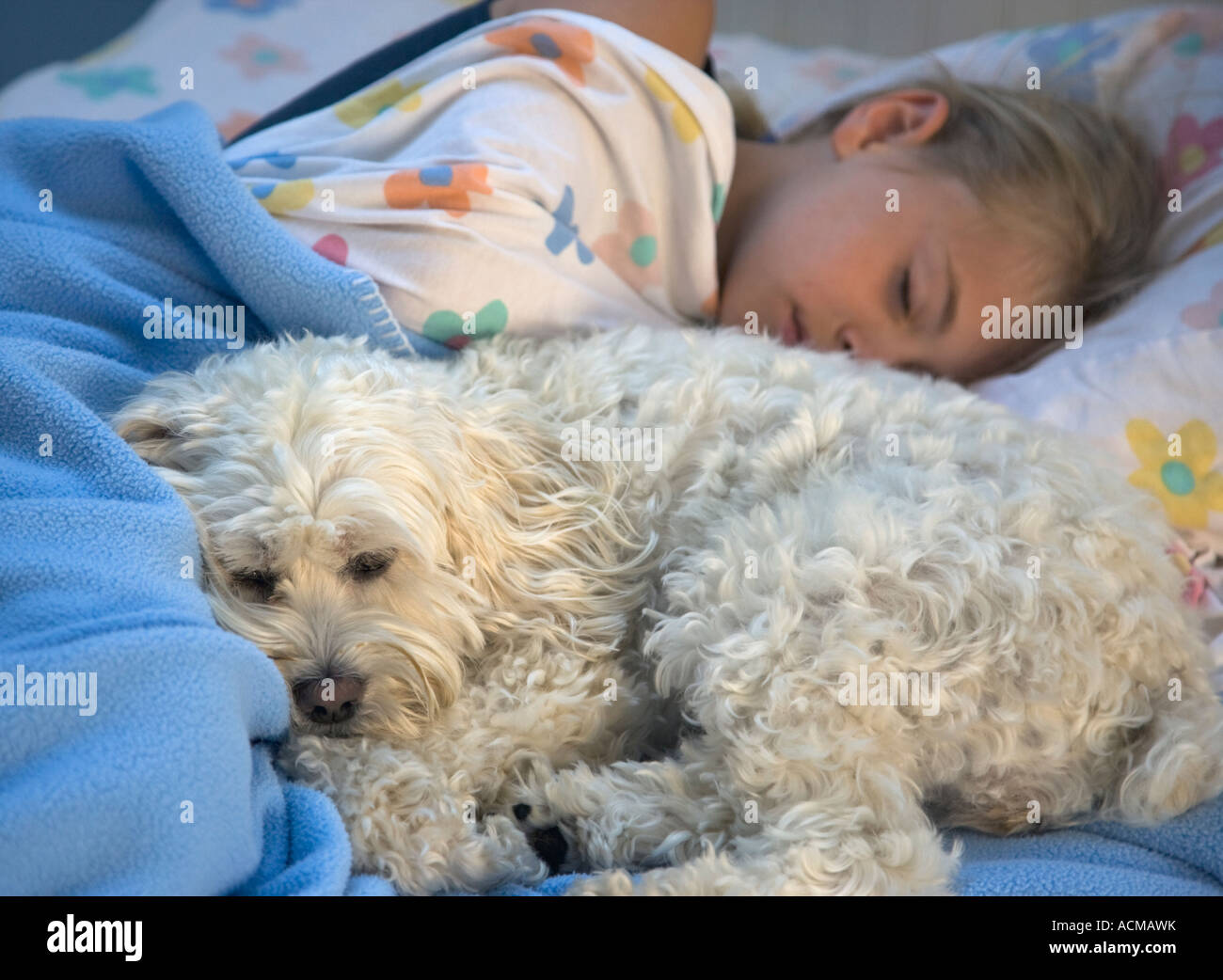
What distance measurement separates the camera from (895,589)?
1610 millimetres

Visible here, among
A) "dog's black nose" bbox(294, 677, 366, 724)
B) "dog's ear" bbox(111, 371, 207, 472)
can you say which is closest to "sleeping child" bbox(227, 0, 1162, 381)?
"dog's ear" bbox(111, 371, 207, 472)

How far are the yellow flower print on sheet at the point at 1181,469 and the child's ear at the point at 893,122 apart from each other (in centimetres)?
102

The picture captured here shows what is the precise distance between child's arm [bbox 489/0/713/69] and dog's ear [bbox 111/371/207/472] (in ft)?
6.24

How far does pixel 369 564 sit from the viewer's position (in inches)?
67.0

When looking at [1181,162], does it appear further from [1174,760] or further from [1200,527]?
[1174,760]

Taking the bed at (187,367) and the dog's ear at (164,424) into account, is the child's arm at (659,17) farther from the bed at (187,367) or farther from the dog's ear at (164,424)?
the dog's ear at (164,424)

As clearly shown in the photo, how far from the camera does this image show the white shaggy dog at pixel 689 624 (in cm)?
154

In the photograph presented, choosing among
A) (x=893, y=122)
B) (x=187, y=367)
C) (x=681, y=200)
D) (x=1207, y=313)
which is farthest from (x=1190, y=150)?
(x=187, y=367)

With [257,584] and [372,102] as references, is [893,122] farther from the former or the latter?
[257,584]

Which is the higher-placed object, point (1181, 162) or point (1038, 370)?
point (1181, 162)

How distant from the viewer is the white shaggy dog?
154cm

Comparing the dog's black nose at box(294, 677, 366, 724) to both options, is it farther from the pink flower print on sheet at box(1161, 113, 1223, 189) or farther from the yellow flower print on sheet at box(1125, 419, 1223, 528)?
the pink flower print on sheet at box(1161, 113, 1223, 189)
